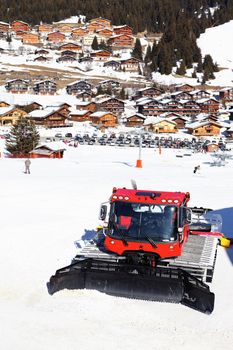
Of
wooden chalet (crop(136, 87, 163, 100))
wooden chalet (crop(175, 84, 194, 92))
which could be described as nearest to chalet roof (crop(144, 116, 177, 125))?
wooden chalet (crop(136, 87, 163, 100))

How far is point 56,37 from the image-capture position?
141 m

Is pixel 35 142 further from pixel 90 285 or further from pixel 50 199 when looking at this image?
pixel 90 285

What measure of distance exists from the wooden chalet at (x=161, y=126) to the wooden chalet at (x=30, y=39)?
7257 centimetres

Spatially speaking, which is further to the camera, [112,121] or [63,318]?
[112,121]

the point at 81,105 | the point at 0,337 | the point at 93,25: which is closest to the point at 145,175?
the point at 0,337

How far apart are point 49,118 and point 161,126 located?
1694cm

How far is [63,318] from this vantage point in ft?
27.4

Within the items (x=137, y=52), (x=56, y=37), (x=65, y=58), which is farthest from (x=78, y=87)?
(x=56, y=37)

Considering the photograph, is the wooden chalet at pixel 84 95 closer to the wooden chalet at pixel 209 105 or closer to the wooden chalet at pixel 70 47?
the wooden chalet at pixel 209 105

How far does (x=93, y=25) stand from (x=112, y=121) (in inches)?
3225

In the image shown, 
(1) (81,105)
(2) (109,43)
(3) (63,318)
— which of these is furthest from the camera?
(2) (109,43)

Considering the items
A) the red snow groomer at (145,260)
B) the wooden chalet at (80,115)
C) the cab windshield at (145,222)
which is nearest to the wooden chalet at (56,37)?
the wooden chalet at (80,115)

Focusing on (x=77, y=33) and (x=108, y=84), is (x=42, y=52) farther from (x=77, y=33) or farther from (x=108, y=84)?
(x=108, y=84)

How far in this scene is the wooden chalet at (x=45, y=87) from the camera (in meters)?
96.6
